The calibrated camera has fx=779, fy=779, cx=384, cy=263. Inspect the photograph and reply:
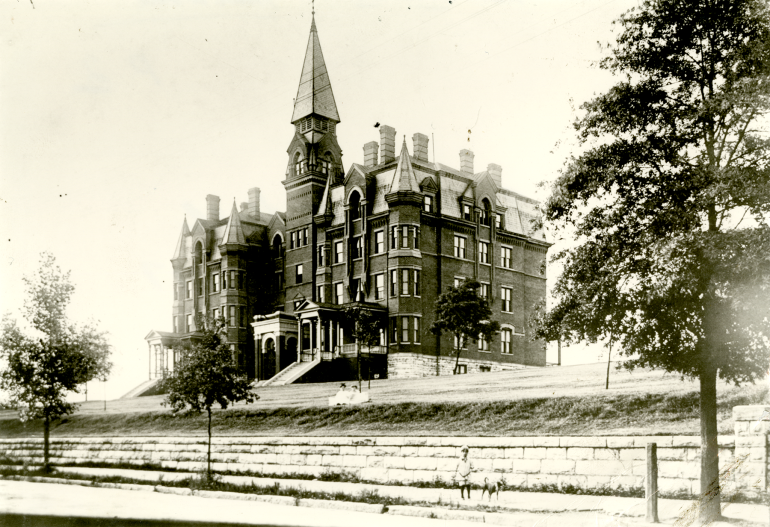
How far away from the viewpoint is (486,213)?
4469 centimetres

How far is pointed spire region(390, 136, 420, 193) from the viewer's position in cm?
4159

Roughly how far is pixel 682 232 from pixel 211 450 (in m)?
17.4

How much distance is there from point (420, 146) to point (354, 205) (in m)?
5.22

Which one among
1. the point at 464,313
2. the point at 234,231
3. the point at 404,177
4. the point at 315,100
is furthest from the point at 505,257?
the point at 234,231

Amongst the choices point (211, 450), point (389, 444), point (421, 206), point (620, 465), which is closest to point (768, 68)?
point (620, 465)

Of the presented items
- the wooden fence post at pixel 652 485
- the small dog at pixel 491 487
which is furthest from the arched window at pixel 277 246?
the wooden fence post at pixel 652 485

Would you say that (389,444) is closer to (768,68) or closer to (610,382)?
(610,382)

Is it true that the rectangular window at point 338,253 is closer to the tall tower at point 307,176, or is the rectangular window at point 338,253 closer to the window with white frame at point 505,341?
the tall tower at point 307,176

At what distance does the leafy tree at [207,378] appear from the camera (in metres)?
24.2

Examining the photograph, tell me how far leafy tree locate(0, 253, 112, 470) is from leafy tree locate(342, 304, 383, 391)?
10526 millimetres

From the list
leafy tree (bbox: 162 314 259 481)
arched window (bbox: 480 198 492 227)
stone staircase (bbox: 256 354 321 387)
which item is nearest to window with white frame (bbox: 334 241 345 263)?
stone staircase (bbox: 256 354 321 387)

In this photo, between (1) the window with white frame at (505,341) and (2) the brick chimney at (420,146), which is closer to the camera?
(1) the window with white frame at (505,341)

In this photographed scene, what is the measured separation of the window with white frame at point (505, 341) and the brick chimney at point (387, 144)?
1195cm

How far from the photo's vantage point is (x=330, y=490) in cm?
1898
